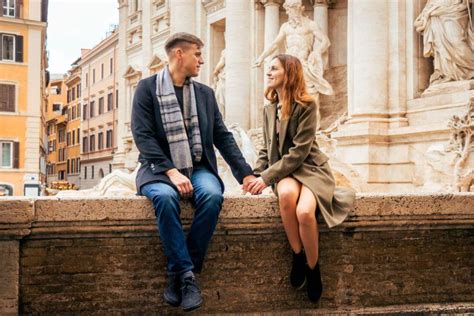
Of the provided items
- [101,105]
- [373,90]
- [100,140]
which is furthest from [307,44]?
[101,105]

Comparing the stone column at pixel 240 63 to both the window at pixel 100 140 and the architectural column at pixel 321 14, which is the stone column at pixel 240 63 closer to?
the architectural column at pixel 321 14

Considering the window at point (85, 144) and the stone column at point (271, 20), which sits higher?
the stone column at point (271, 20)

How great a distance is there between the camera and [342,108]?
21000mm

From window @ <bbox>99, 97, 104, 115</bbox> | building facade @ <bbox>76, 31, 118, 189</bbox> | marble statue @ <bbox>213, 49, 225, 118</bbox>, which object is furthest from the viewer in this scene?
window @ <bbox>99, 97, 104, 115</bbox>

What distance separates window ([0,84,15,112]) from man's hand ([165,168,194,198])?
37803 millimetres

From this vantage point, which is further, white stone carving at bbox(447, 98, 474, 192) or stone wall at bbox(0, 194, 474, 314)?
white stone carving at bbox(447, 98, 474, 192)

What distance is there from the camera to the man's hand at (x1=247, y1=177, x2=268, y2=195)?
18.8ft

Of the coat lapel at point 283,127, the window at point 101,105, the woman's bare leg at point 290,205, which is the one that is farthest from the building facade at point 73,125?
the woman's bare leg at point 290,205

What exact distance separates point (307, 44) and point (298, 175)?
15.6 meters

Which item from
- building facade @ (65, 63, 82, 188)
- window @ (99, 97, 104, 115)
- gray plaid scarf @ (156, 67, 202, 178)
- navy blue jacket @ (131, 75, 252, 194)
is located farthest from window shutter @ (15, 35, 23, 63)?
gray plaid scarf @ (156, 67, 202, 178)

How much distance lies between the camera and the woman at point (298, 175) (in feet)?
18.2

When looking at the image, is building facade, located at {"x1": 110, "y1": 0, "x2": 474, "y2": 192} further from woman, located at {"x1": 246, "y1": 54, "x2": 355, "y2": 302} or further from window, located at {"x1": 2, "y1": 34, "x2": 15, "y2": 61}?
window, located at {"x1": 2, "y1": 34, "x2": 15, "y2": 61}

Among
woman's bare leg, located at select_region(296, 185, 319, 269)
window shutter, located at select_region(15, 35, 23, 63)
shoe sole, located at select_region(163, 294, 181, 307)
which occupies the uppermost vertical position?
A: window shutter, located at select_region(15, 35, 23, 63)

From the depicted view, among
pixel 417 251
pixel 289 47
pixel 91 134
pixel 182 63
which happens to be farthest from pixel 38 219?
pixel 91 134
